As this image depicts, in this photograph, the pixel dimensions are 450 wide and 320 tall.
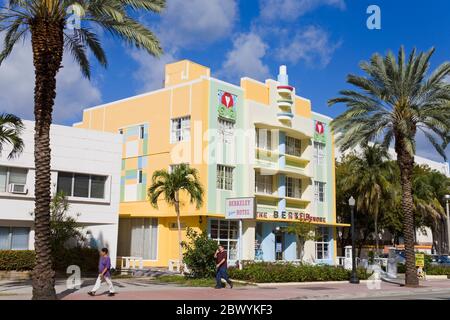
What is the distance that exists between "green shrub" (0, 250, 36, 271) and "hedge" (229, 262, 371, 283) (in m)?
10.00

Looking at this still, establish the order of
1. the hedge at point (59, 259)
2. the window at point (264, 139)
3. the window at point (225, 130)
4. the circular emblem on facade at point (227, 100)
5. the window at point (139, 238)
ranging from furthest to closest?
the window at point (264, 139), the window at point (139, 238), the circular emblem on facade at point (227, 100), the window at point (225, 130), the hedge at point (59, 259)

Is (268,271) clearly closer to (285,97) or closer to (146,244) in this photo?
(146,244)

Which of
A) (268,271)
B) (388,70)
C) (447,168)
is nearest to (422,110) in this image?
(388,70)

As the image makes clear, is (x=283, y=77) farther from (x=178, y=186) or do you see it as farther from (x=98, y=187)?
(x=98, y=187)

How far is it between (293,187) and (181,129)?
11.7 metres

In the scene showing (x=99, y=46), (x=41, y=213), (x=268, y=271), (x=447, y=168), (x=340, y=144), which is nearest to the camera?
(x=41, y=213)

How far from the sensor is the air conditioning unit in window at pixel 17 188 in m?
27.0

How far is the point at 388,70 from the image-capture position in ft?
94.2

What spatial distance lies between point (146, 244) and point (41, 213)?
72.9 ft

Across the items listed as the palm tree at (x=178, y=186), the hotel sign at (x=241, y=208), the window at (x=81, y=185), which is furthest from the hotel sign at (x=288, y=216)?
the window at (x=81, y=185)

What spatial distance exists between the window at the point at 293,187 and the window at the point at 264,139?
4.12 metres

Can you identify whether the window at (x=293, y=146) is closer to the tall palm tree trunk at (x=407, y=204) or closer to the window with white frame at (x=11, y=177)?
the tall palm tree trunk at (x=407, y=204)

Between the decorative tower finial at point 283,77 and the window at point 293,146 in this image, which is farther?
the window at point 293,146

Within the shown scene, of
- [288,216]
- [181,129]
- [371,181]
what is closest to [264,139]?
[288,216]
